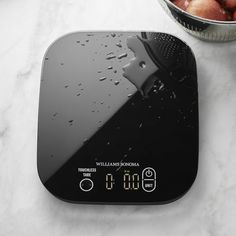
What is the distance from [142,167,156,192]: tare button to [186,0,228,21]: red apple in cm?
27

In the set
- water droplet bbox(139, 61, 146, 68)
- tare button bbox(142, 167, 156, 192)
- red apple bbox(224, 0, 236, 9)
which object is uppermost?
red apple bbox(224, 0, 236, 9)

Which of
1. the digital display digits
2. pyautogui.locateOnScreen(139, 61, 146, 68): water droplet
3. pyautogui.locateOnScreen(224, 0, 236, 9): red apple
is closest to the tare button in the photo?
the digital display digits

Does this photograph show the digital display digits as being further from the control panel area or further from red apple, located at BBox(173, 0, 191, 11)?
red apple, located at BBox(173, 0, 191, 11)

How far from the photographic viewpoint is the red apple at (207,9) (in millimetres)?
933

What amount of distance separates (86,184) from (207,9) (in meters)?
0.35

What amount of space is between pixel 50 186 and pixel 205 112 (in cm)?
29

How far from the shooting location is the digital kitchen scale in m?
0.88

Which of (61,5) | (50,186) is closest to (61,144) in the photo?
(50,186)

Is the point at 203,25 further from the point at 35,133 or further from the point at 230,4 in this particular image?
the point at 35,133

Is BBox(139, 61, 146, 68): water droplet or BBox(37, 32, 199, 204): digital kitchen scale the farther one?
BBox(139, 61, 146, 68): water droplet

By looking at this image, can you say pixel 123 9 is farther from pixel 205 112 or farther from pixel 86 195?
pixel 86 195

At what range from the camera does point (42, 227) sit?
87cm

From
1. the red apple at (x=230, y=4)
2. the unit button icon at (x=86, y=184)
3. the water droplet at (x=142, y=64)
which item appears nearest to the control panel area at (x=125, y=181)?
the unit button icon at (x=86, y=184)

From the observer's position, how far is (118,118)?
0.93 m
